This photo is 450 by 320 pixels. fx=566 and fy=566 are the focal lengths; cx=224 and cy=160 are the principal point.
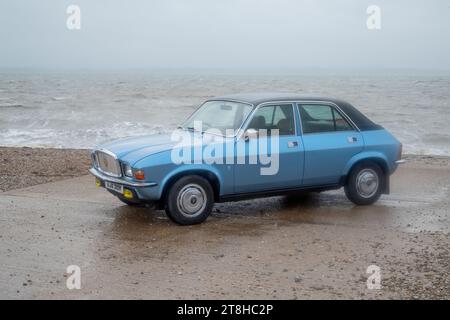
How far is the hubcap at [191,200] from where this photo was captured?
7.21 metres

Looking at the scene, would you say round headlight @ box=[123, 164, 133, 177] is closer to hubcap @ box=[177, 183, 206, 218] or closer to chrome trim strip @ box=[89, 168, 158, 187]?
chrome trim strip @ box=[89, 168, 158, 187]

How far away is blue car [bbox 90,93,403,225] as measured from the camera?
7.13 m

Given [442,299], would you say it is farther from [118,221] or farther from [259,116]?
[118,221]

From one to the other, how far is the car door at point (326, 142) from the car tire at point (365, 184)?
0.27 metres

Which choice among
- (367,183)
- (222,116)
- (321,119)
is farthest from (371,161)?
(222,116)

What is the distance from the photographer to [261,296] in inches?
194

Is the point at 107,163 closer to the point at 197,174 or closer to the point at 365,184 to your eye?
the point at 197,174

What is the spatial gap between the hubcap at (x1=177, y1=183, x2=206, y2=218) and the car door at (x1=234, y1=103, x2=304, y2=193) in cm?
53

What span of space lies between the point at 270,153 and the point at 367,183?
1.86 meters

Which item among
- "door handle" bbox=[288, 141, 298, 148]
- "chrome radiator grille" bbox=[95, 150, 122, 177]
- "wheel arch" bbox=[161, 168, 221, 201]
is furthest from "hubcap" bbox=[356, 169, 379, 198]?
"chrome radiator grille" bbox=[95, 150, 122, 177]

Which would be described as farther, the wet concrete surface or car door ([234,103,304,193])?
car door ([234,103,304,193])

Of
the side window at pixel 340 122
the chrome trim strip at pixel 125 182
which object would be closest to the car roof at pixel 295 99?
the side window at pixel 340 122

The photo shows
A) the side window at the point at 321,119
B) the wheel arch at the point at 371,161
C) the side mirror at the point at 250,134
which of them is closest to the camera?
the side mirror at the point at 250,134

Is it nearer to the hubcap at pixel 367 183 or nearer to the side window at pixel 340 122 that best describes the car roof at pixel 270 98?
the side window at pixel 340 122
